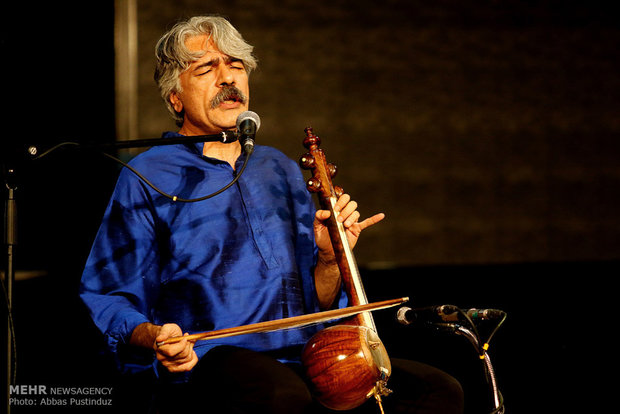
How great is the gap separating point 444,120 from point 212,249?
2.20 metres

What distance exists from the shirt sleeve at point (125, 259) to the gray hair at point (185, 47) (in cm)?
40

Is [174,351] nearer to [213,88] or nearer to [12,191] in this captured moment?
[12,191]

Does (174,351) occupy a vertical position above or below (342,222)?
below

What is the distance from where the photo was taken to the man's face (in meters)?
2.03

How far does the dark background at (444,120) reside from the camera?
293 cm

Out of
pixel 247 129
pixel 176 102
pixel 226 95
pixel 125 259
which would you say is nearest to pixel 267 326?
pixel 247 129

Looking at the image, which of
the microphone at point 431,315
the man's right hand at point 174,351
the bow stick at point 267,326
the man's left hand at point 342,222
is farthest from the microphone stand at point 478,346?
the man's right hand at point 174,351

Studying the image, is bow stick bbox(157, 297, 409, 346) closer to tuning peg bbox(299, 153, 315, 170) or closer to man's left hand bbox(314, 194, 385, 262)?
man's left hand bbox(314, 194, 385, 262)

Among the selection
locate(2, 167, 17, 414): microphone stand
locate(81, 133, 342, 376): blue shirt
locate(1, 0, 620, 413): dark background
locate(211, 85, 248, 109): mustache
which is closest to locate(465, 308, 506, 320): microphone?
locate(81, 133, 342, 376): blue shirt

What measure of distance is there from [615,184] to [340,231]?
276cm

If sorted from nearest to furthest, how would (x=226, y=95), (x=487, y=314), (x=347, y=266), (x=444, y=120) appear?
1. (x=487, y=314)
2. (x=347, y=266)
3. (x=226, y=95)
4. (x=444, y=120)

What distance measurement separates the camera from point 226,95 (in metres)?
2.03

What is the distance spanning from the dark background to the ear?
848 mm

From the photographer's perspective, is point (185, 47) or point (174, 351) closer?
point (174, 351)
